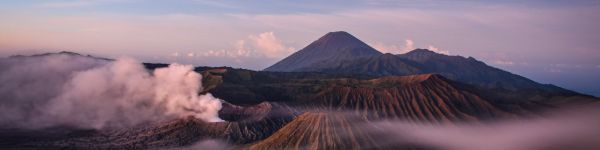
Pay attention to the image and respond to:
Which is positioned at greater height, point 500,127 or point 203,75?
point 203,75

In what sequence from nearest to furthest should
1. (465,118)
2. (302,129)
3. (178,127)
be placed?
1. (302,129)
2. (178,127)
3. (465,118)

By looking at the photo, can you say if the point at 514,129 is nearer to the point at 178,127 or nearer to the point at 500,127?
the point at 500,127

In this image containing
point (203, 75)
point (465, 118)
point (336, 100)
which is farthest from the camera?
point (203, 75)

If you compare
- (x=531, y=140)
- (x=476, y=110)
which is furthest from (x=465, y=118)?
(x=531, y=140)

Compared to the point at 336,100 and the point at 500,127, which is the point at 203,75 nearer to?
the point at 336,100

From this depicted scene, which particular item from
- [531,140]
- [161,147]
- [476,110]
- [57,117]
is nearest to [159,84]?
[57,117]

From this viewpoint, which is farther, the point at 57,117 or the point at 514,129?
the point at 57,117
